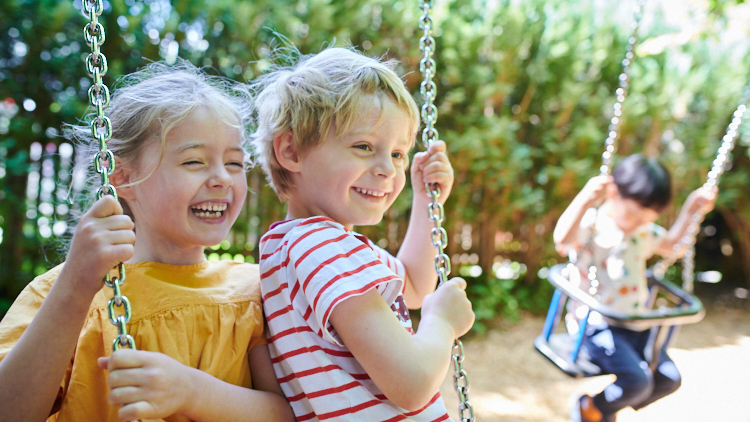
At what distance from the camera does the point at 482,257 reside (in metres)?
5.83

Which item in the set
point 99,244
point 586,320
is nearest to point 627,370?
point 586,320

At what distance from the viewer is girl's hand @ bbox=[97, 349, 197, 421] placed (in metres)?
0.90

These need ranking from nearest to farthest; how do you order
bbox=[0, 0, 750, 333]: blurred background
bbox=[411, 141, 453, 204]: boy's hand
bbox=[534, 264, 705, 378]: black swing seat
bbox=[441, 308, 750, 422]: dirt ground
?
bbox=[411, 141, 453, 204]: boy's hand
bbox=[534, 264, 705, 378]: black swing seat
bbox=[0, 0, 750, 333]: blurred background
bbox=[441, 308, 750, 422]: dirt ground

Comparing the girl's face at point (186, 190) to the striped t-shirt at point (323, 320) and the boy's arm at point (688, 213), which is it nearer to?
the striped t-shirt at point (323, 320)

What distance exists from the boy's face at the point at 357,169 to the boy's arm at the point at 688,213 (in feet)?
8.08

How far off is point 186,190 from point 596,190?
205 centimetres

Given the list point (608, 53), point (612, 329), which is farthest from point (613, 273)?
point (608, 53)

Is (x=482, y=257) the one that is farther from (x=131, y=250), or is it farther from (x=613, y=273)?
(x=131, y=250)

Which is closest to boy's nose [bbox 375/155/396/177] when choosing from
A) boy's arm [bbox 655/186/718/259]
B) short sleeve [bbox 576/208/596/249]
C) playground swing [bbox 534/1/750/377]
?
playground swing [bbox 534/1/750/377]

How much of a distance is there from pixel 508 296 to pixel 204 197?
4.93 m

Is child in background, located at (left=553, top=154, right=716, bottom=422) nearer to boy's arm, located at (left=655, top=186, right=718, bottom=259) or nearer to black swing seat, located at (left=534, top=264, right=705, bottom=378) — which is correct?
boy's arm, located at (left=655, top=186, right=718, bottom=259)

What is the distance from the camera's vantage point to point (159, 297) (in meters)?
1.19

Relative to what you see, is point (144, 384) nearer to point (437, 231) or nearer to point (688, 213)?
point (437, 231)

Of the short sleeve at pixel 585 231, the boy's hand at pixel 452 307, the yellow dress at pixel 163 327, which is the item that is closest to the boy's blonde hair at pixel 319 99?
the yellow dress at pixel 163 327
